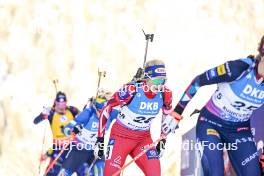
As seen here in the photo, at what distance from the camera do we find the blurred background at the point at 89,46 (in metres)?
13.3

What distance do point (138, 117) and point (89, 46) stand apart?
898 cm

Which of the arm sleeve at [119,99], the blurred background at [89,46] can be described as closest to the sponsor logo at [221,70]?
the arm sleeve at [119,99]

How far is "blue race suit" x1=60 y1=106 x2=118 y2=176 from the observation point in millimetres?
8133

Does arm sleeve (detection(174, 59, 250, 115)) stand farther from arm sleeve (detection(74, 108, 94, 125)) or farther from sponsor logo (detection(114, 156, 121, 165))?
arm sleeve (detection(74, 108, 94, 125))

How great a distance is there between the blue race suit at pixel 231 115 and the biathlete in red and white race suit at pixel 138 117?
78 cm

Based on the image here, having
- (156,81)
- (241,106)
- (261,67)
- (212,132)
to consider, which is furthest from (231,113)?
(156,81)

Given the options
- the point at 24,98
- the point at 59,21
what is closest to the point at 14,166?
the point at 24,98

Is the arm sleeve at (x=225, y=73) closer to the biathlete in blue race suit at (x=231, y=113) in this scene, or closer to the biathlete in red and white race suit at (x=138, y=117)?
the biathlete in blue race suit at (x=231, y=113)

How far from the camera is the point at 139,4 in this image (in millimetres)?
14531

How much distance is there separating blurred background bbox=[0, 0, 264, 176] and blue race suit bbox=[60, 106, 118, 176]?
4706mm

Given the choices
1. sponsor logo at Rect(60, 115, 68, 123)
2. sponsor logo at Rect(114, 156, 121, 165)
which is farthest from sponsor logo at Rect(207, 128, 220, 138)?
sponsor logo at Rect(60, 115, 68, 123)

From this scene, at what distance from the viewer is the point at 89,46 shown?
48.1 feet

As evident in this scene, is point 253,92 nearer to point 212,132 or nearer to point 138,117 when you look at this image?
point 212,132

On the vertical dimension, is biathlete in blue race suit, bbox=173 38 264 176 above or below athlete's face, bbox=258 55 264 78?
below
